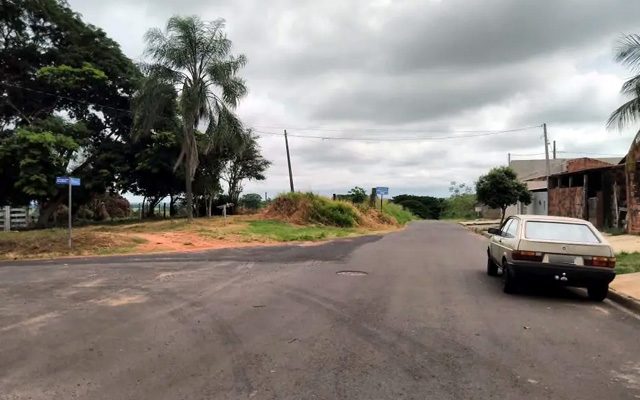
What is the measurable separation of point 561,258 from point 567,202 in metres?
28.7

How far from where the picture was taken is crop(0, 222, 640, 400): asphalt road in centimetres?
548

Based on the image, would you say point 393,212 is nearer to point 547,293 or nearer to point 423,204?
point 547,293

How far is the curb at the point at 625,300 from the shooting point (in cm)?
991

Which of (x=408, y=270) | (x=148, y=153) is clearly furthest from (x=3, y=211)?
(x=408, y=270)

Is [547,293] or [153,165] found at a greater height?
[153,165]

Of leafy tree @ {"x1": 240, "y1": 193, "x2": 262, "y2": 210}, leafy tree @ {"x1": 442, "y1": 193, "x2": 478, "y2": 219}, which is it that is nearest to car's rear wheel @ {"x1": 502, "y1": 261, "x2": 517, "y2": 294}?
leafy tree @ {"x1": 240, "y1": 193, "x2": 262, "y2": 210}

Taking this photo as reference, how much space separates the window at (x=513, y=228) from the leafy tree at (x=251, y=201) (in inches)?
1523

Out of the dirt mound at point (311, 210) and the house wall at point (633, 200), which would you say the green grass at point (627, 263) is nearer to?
the house wall at point (633, 200)

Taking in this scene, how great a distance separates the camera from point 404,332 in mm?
7715

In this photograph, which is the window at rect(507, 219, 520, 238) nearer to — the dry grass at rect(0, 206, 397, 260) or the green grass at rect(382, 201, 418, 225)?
the dry grass at rect(0, 206, 397, 260)

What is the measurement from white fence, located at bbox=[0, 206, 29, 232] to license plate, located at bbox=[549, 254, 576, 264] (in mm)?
35208

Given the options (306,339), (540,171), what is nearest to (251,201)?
(540,171)

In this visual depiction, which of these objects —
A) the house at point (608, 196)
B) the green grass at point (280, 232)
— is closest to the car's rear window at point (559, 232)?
the house at point (608, 196)

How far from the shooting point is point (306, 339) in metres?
7.26
